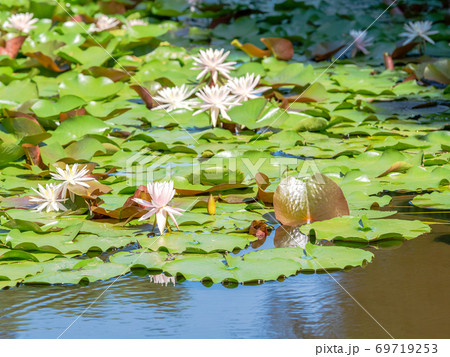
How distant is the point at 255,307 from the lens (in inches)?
67.4

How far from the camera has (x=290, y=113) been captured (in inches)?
145

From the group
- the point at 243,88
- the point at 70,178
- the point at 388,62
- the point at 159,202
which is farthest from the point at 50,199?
the point at 388,62

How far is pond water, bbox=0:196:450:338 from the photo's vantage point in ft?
5.22

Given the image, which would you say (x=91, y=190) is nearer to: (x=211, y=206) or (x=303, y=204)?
(x=211, y=206)

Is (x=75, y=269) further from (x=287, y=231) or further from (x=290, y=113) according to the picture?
(x=290, y=113)

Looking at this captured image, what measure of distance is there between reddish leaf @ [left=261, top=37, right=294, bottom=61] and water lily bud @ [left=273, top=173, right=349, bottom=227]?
290cm

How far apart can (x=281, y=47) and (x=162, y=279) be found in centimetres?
343

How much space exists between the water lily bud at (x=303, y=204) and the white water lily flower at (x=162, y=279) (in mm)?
528

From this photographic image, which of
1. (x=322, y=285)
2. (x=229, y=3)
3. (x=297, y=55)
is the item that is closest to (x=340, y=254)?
(x=322, y=285)

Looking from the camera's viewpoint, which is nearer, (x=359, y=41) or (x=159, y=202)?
(x=159, y=202)

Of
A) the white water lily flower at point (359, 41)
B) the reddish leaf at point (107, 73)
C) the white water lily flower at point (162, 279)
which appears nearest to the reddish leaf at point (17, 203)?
the white water lily flower at point (162, 279)

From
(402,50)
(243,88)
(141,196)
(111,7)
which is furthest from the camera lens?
(111,7)

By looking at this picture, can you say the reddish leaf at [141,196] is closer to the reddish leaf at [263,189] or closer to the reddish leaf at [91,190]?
the reddish leaf at [91,190]

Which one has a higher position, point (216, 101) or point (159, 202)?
point (216, 101)
